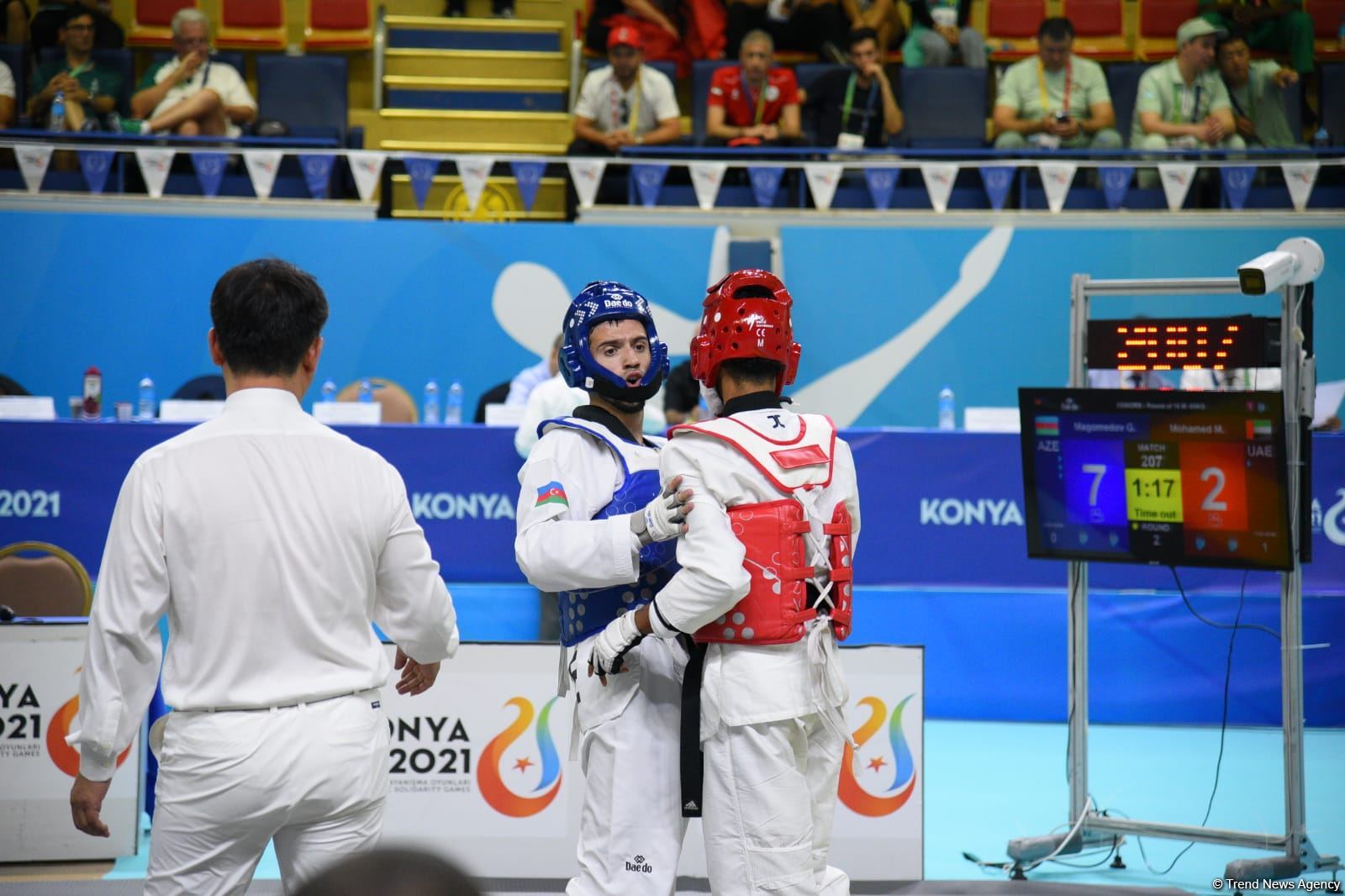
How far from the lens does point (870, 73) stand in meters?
11.6

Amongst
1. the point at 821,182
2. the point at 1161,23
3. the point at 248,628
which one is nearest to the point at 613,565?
the point at 248,628

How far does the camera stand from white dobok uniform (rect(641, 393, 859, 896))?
287 centimetres

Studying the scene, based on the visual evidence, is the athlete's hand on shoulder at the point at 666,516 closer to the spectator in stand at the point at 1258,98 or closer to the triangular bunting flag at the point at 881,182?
the triangular bunting flag at the point at 881,182

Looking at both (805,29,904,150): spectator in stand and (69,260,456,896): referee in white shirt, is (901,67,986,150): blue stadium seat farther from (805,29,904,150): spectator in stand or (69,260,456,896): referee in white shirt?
(69,260,456,896): referee in white shirt

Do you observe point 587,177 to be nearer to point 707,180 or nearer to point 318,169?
point 707,180

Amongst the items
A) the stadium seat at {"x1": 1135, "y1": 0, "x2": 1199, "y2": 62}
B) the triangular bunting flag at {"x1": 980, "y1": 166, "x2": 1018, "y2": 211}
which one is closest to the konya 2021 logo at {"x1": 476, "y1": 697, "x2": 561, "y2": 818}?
the triangular bunting flag at {"x1": 980, "y1": 166, "x2": 1018, "y2": 211}

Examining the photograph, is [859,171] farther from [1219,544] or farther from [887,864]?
[887,864]

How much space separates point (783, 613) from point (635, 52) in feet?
30.6

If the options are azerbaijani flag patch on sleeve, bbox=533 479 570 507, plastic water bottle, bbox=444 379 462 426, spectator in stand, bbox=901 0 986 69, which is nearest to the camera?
azerbaijani flag patch on sleeve, bbox=533 479 570 507

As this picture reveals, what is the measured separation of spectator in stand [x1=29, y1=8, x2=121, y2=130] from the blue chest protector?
969 centimetres

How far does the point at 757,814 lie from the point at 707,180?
27.4ft

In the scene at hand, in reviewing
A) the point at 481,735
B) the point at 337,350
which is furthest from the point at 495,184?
the point at 481,735

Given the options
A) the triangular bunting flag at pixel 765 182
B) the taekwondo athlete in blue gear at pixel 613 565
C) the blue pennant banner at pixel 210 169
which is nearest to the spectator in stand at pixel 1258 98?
the triangular bunting flag at pixel 765 182

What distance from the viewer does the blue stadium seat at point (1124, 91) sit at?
12203 millimetres
